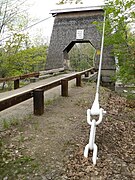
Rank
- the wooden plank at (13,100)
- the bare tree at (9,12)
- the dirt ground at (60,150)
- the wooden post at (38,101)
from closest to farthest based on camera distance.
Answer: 1. the dirt ground at (60,150)
2. the wooden plank at (13,100)
3. the wooden post at (38,101)
4. the bare tree at (9,12)

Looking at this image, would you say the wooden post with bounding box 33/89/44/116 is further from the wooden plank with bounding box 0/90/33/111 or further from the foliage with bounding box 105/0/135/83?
the foliage with bounding box 105/0/135/83

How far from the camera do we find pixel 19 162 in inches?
82.0

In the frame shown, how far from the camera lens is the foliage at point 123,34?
5.60 metres

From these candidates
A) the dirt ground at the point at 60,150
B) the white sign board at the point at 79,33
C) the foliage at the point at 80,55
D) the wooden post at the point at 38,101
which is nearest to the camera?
the dirt ground at the point at 60,150

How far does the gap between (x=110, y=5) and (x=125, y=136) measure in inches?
154

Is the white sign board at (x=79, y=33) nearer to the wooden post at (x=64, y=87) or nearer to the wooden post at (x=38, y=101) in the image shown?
the wooden post at (x=64, y=87)

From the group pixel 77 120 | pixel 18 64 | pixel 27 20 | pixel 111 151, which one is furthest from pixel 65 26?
pixel 111 151

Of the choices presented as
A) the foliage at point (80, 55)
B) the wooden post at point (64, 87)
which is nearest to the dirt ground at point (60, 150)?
the wooden post at point (64, 87)

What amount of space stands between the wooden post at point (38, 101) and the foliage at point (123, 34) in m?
2.92

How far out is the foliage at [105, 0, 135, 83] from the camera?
560cm

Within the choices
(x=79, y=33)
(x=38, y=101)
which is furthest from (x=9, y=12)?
(x=38, y=101)

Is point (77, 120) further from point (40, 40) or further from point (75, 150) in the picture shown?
point (40, 40)

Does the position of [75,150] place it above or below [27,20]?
below

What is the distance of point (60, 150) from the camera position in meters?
2.37
